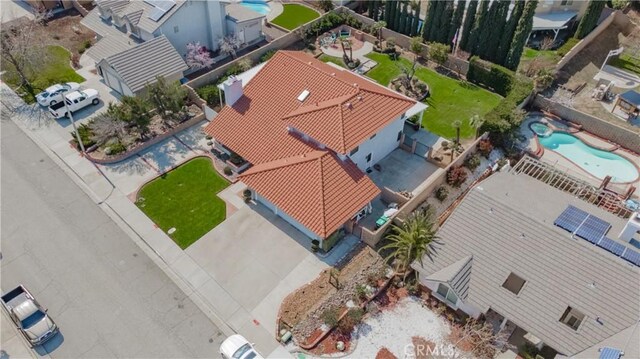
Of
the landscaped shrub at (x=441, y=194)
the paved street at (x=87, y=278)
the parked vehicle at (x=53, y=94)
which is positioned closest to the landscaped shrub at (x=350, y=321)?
the paved street at (x=87, y=278)

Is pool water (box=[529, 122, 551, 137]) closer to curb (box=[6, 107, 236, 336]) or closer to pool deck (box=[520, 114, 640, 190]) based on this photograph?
pool deck (box=[520, 114, 640, 190])

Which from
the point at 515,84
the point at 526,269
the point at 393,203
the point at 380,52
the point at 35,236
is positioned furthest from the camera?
the point at 380,52

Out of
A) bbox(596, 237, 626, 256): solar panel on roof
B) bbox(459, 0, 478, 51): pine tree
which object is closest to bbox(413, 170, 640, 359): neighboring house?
bbox(596, 237, 626, 256): solar panel on roof

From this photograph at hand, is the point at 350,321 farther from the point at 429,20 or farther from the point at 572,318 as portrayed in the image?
the point at 429,20

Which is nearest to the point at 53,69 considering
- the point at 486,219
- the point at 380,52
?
the point at 380,52

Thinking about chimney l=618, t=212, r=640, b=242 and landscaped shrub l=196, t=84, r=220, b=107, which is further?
landscaped shrub l=196, t=84, r=220, b=107

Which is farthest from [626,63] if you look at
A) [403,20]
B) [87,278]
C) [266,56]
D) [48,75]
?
[48,75]

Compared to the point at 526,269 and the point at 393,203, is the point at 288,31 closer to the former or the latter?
the point at 393,203
